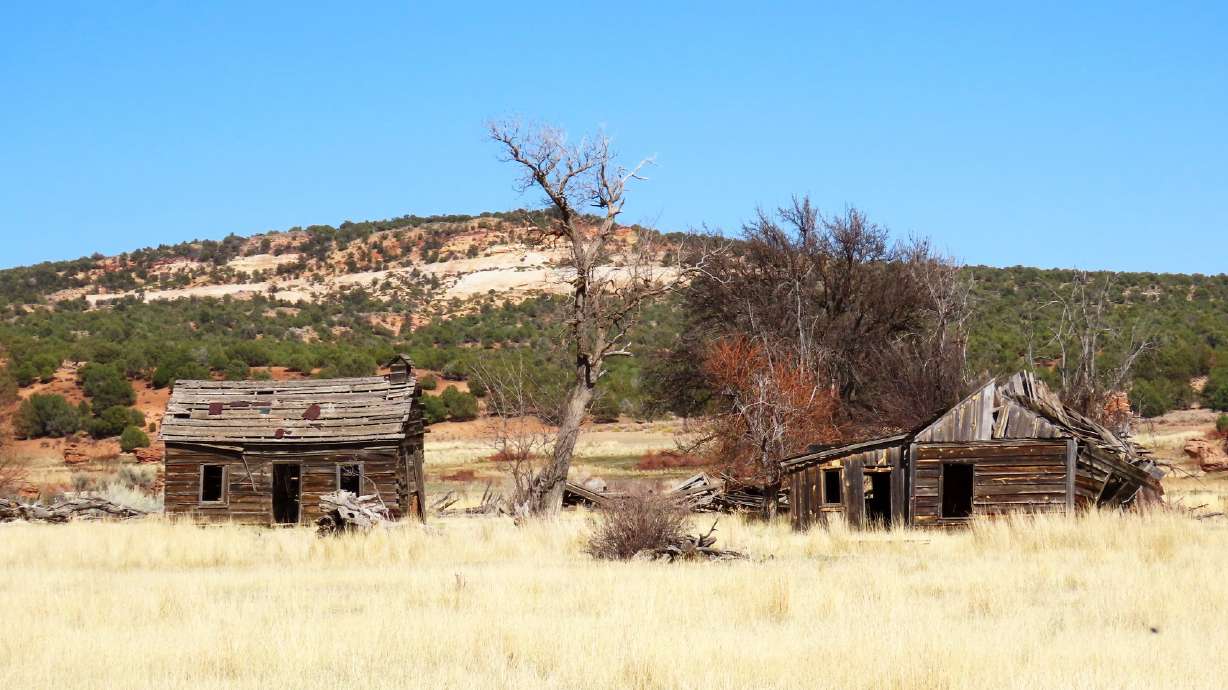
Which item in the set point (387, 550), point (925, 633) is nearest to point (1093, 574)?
point (925, 633)

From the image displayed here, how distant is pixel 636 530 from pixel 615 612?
5674 millimetres

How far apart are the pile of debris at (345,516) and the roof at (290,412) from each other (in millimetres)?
4115

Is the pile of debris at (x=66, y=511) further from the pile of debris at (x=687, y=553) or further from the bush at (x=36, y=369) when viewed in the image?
the bush at (x=36, y=369)

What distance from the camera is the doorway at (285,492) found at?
2975 centimetres

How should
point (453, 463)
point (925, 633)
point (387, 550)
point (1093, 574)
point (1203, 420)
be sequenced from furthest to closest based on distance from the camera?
1. point (1203, 420)
2. point (453, 463)
3. point (387, 550)
4. point (1093, 574)
5. point (925, 633)

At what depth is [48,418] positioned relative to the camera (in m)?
55.7

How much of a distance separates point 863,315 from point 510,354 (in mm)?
34311

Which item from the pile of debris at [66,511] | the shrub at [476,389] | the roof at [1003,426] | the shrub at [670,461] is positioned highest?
the shrub at [476,389]

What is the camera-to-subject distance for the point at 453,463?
52469 millimetres

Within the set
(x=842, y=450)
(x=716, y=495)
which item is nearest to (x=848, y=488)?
(x=842, y=450)

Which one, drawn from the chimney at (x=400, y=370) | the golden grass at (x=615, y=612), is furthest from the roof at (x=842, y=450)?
the chimney at (x=400, y=370)

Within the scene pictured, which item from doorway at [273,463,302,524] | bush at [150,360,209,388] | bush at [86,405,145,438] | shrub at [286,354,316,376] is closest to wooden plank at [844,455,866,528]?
A: doorway at [273,463,302,524]

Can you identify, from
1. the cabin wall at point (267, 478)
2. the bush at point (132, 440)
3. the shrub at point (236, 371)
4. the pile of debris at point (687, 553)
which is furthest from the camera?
the shrub at point (236, 371)

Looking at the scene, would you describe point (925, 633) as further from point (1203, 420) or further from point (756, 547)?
point (1203, 420)
